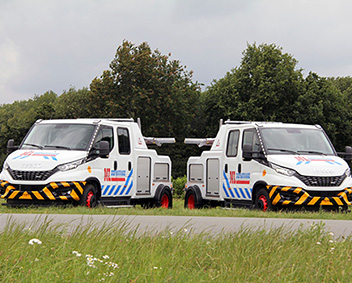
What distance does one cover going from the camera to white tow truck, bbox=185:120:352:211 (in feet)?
52.6

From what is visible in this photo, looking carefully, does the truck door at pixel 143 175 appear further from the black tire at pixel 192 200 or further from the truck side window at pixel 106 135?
the black tire at pixel 192 200

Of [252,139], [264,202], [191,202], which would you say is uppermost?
[252,139]

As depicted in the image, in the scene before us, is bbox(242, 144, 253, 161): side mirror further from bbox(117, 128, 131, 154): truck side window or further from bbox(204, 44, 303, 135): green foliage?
bbox(204, 44, 303, 135): green foliage

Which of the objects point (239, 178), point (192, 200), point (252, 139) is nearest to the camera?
point (252, 139)

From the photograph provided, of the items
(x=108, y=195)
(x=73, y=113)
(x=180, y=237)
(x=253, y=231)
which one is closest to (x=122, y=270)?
(x=180, y=237)

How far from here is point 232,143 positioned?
1820cm

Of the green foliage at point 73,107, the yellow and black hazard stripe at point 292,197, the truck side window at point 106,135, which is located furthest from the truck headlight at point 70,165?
the green foliage at point 73,107

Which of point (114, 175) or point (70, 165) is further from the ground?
point (70, 165)

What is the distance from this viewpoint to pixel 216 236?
852 cm

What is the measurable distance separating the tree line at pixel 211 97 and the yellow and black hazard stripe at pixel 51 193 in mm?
38157

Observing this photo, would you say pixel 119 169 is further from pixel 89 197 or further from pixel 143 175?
pixel 89 197

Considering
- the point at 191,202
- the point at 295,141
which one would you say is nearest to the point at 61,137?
the point at 191,202

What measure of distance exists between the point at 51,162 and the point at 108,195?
2.16 metres

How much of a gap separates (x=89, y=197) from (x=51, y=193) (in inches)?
41.5
